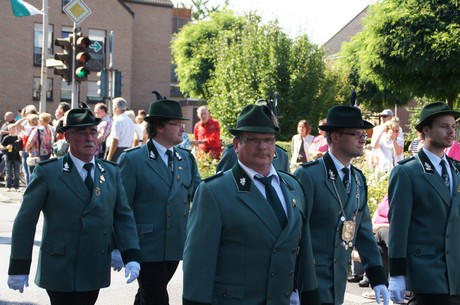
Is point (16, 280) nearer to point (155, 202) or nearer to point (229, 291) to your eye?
point (155, 202)

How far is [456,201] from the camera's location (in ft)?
17.3

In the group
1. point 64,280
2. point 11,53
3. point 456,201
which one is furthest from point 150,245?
point 11,53

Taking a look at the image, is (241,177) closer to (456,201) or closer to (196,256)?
(196,256)

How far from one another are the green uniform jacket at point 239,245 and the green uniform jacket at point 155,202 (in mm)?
2452

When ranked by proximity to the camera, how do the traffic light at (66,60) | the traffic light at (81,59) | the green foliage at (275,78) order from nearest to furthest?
the traffic light at (81,59) → the traffic light at (66,60) → the green foliage at (275,78)

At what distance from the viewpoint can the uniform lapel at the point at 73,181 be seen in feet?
17.5

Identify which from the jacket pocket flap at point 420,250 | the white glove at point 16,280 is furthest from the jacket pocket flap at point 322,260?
the white glove at point 16,280

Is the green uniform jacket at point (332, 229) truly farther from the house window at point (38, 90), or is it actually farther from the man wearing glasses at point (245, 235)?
the house window at point (38, 90)

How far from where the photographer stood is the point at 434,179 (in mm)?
5277

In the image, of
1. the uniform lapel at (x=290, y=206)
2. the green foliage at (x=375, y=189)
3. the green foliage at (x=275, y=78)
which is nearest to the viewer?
the uniform lapel at (x=290, y=206)

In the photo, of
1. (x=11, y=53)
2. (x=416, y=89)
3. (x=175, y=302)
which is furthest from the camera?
(x=11, y=53)

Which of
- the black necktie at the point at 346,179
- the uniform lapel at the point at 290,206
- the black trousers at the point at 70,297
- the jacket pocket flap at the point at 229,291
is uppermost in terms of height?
the black necktie at the point at 346,179

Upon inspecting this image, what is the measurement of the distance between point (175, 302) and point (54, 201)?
3.13 m

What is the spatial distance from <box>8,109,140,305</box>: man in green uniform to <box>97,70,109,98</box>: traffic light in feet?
44.6
